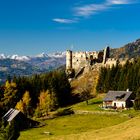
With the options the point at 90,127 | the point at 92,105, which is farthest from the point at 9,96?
the point at 90,127

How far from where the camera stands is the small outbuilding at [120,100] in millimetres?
142988

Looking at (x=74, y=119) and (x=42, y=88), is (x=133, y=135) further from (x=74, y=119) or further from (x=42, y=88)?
(x=42, y=88)

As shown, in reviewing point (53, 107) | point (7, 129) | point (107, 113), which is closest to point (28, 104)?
point (53, 107)

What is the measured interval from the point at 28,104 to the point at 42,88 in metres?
18.3

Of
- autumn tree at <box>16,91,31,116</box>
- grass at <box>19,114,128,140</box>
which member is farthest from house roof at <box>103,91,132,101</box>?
autumn tree at <box>16,91,31,116</box>

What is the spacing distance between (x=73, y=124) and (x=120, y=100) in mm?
32713

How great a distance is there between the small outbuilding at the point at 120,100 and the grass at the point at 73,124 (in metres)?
18.2

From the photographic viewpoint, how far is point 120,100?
144375 mm

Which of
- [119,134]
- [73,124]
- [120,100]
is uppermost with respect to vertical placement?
[120,100]

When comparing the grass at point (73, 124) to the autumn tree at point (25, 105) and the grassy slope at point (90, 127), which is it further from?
the autumn tree at point (25, 105)

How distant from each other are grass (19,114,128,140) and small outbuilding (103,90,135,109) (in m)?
18.2

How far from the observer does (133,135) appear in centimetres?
6931

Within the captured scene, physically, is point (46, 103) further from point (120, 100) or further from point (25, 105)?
point (120, 100)

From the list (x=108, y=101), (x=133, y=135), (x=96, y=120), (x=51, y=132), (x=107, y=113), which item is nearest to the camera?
(x=133, y=135)
